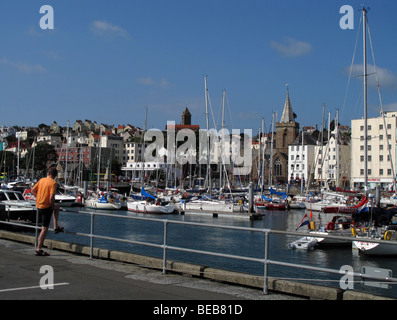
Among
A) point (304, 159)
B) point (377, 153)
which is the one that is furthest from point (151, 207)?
point (304, 159)

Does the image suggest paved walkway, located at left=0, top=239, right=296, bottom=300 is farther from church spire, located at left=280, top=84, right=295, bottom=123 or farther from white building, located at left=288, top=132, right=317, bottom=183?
church spire, located at left=280, top=84, right=295, bottom=123

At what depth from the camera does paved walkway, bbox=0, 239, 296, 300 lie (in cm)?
813

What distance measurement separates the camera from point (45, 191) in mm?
11695

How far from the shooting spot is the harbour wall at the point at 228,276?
8.04 meters

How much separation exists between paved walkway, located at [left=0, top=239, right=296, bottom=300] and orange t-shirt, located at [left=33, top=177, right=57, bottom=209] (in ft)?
4.44

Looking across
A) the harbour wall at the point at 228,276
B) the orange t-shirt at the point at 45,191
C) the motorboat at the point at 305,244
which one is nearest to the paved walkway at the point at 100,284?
the harbour wall at the point at 228,276

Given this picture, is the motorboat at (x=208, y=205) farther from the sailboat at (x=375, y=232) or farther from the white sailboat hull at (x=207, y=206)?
the sailboat at (x=375, y=232)

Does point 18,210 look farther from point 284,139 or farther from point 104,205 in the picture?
point 284,139

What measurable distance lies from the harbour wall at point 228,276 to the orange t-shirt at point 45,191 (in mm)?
1848

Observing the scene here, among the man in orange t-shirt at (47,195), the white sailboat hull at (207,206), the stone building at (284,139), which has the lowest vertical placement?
the white sailboat hull at (207,206)

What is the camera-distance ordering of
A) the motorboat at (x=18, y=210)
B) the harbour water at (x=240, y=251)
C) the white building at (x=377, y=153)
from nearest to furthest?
the harbour water at (x=240, y=251) < the motorboat at (x=18, y=210) < the white building at (x=377, y=153)
